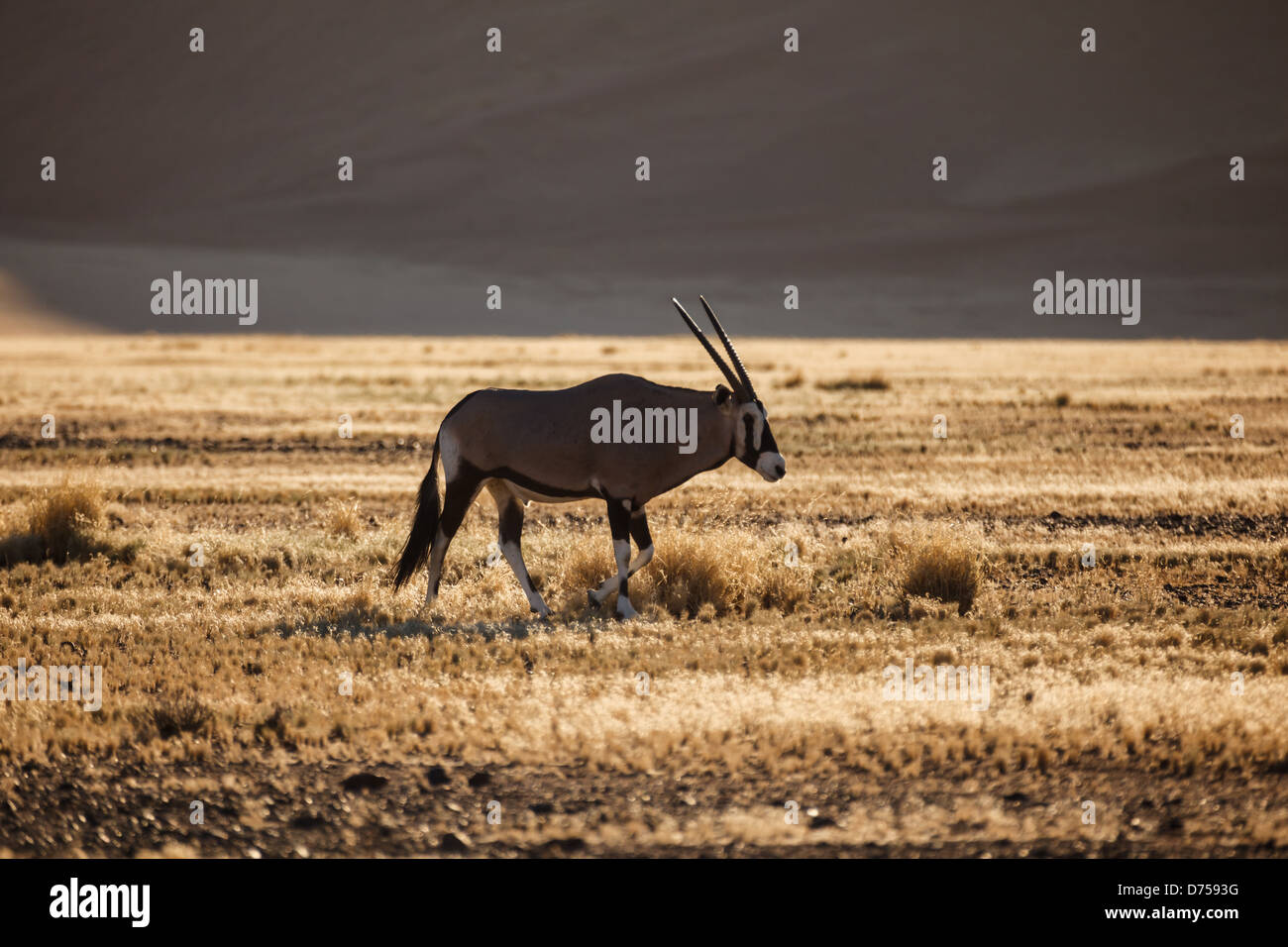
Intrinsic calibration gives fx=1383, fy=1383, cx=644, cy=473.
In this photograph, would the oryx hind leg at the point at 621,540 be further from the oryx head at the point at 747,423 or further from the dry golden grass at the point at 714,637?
the oryx head at the point at 747,423

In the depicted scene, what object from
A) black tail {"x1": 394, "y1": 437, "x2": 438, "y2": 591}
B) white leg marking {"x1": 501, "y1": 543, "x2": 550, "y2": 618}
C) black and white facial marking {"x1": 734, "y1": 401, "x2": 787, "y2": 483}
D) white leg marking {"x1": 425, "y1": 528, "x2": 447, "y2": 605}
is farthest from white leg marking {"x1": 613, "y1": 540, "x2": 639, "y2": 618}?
black tail {"x1": 394, "y1": 437, "x2": 438, "y2": 591}

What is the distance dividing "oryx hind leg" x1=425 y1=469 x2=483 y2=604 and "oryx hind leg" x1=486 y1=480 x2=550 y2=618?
0.24 metres

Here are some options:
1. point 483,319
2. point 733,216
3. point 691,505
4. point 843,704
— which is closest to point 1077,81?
point 733,216

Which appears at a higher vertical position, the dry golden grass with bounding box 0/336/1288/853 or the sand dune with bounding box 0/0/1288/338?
the sand dune with bounding box 0/0/1288/338

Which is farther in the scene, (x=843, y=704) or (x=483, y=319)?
(x=483, y=319)

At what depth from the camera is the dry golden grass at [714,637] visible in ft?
22.4

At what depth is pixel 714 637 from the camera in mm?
9609

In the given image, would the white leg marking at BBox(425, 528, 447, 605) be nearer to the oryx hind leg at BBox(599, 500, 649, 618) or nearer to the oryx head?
the oryx hind leg at BBox(599, 500, 649, 618)

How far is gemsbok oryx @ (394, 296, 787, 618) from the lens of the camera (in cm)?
998

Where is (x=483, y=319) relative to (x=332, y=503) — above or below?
above

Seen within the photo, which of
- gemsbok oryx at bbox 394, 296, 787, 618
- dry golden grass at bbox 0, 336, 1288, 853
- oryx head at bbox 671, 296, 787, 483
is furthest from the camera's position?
gemsbok oryx at bbox 394, 296, 787, 618

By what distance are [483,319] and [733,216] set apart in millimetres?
20294

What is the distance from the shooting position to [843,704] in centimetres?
785
